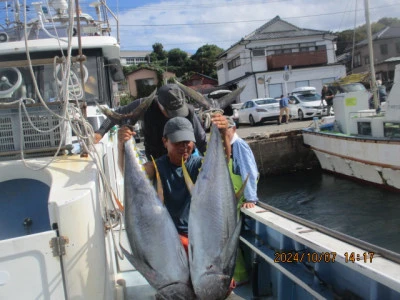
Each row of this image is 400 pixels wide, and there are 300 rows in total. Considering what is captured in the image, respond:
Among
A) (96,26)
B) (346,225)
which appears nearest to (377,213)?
(346,225)

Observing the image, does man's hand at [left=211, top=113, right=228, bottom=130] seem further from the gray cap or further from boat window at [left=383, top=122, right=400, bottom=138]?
boat window at [left=383, top=122, right=400, bottom=138]

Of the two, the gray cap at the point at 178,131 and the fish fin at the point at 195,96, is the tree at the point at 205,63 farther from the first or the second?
the gray cap at the point at 178,131

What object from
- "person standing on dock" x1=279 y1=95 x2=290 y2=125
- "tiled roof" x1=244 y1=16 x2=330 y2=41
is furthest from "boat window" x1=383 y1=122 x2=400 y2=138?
"tiled roof" x1=244 y1=16 x2=330 y2=41

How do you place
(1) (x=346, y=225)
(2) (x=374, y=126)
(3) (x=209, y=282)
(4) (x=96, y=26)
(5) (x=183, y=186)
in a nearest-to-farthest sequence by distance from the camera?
(3) (x=209, y=282) < (5) (x=183, y=186) < (4) (x=96, y=26) < (1) (x=346, y=225) < (2) (x=374, y=126)

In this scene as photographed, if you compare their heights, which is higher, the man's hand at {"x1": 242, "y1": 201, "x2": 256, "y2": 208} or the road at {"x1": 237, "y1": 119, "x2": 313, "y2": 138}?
the road at {"x1": 237, "y1": 119, "x2": 313, "y2": 138}

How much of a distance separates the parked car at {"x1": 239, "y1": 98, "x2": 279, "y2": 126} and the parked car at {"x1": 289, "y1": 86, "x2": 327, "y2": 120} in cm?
88

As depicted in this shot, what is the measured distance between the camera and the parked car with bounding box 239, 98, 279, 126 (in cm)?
2002

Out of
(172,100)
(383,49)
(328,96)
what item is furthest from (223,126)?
(383,49)

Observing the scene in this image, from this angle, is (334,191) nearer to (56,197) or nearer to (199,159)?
(199,159)

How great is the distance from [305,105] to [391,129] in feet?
34.9

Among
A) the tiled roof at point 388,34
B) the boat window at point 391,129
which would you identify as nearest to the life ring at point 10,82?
the boat window at point 391,129

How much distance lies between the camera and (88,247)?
2.29m

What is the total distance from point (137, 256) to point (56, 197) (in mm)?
555

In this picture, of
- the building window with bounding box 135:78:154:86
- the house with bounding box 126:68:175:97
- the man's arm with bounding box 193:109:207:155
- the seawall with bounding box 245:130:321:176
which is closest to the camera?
the man's arm with bounding box 193:109:207:155
